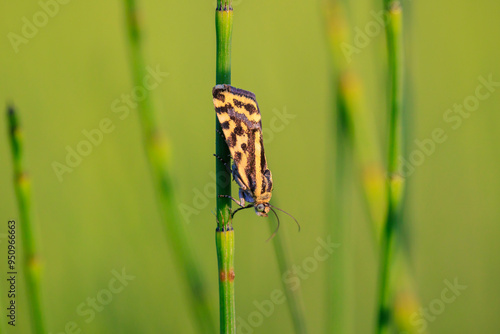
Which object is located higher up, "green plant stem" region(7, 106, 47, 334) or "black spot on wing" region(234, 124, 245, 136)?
"black spot on wing" region(234, 124, 245, 136)

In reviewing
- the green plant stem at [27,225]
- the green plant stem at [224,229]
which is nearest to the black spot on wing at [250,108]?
the green plant stem at [224,229]

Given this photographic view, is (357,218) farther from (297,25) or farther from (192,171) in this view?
(297,25)

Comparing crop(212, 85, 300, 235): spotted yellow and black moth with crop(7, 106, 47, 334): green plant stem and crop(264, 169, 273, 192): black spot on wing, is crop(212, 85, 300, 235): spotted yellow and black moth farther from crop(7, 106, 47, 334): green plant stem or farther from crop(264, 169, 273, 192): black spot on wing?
crop(7, 106, 47, 334): green plant stem

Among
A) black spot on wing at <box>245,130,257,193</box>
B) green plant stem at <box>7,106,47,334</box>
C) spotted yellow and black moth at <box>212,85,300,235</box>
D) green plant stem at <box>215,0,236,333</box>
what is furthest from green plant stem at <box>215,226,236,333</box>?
green plant stem at <box>7,106,47,334</box>

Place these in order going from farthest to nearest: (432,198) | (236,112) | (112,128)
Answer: (432,198) < (112,128) < (236,112)

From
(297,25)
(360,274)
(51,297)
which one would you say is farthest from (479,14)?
Answer: (51,297)

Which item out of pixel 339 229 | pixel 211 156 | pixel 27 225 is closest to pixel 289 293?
pixel 339 229
